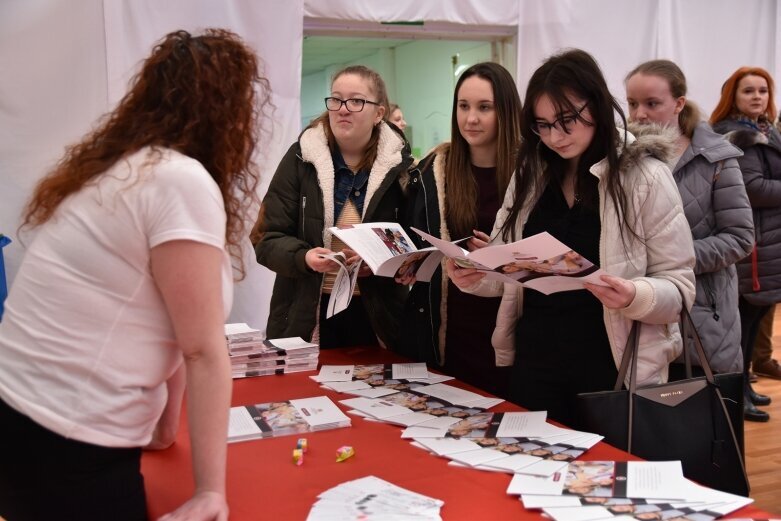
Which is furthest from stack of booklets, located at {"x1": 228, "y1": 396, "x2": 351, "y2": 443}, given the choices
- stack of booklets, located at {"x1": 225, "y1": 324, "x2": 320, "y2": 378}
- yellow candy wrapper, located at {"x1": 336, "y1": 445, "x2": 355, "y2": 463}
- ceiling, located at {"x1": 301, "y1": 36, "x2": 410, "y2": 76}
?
ceiling, located at {"x1": 301, "y1": 36, "x2": 410, "y2": 76}

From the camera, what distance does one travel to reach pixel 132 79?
55.4 inches

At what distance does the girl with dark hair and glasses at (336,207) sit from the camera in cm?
270

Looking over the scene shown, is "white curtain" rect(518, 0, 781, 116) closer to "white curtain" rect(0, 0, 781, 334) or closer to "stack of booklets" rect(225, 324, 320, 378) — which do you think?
"white curtain" rect(0, 0, 781, 334)

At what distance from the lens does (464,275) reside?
2.25m

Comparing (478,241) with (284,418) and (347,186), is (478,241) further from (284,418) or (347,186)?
(284,418)

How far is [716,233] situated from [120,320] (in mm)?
2293

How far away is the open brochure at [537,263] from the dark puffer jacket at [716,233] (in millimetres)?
1041

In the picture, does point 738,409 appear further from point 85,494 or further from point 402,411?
point 85,494

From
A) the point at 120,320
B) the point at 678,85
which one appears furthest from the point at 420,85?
the point at 120,320

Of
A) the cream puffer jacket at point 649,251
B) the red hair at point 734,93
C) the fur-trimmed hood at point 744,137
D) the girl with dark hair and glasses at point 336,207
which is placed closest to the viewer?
the cream puffer jacket at point 649,251

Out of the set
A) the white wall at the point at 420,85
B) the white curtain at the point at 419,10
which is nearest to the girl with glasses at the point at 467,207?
the white curtain at the point at 419,10

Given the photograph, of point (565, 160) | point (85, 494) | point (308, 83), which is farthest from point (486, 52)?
point (85, 494)

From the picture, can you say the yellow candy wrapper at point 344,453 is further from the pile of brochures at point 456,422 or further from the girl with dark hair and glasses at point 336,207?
the girl with dark hair and glasses at point 336,207

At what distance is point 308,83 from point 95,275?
818cm
